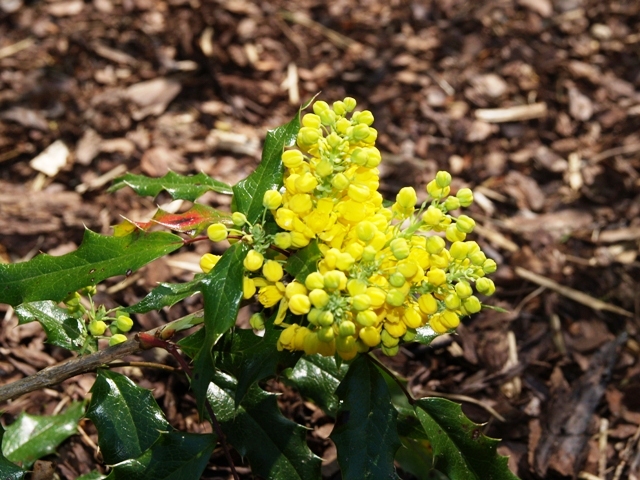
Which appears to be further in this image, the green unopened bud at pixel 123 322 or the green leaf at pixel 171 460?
the green unopened bud at pixel 123 322

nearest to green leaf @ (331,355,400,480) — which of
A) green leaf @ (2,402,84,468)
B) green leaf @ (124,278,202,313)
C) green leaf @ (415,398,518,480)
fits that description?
green leaf @ (415,398,518,480)

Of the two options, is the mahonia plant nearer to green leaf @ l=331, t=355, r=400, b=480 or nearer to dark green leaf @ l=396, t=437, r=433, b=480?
green leaf @ l=331, t=355, r=400, b=480

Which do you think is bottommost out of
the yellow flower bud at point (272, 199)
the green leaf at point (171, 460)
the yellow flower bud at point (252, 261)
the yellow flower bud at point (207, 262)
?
the green leaf at point (171, 460)

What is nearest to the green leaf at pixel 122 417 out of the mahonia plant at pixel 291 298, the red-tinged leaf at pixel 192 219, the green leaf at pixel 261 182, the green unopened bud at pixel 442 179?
the mahonia plant at pixel 291 298

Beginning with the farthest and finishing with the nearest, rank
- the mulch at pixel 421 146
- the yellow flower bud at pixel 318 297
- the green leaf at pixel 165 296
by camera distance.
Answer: the mulch at pixel 421 146 < the green leaf at pixel 165 296 < the yellow flower bud at pixel 318 297

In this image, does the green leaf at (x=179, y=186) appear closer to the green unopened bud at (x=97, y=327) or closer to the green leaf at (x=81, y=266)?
the green leaf at (x=81, y=266)

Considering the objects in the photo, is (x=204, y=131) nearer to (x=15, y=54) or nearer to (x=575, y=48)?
(x=15, y=54)

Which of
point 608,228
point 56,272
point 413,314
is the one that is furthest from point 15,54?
point 608,228
